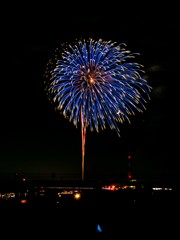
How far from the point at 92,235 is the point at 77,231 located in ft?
3.99

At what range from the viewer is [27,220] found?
15383 millimetres

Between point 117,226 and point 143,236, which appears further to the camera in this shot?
point 117,226

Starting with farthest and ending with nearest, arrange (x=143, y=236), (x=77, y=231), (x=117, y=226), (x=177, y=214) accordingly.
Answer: (x=177, y=214), (x=117, y=226), (x=143, y=236), (x=77, y=231)

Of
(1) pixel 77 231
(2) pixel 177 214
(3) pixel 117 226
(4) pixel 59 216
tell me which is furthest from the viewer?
(2) pixel 177 214

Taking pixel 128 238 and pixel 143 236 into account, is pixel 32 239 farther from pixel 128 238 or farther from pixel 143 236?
pixel 143 236

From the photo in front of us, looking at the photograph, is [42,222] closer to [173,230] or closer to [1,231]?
[1,231]

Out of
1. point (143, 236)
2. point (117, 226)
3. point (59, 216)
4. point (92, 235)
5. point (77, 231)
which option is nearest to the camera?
point (92, 235)

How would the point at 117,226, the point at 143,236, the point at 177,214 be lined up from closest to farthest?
the point at 143,236
the point at 117,226
the point at 177,214

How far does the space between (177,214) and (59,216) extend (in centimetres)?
806

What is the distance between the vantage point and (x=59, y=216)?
1686cm

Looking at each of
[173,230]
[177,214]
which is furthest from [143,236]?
[177,214]

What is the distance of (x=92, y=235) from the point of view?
37.9ft

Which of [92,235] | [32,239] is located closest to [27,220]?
[32,239]

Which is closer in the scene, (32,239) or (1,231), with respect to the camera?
(32,239)
